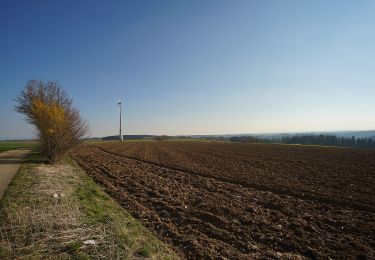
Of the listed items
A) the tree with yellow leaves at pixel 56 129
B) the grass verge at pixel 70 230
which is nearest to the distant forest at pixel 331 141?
the tree with yellow leaves at pixel 56 129

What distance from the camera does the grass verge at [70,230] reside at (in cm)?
574

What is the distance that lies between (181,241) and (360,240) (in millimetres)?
4583

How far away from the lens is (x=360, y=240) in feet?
23.1

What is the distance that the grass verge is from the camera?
5738 mm

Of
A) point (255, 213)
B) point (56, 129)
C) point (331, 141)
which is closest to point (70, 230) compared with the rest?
point (255, 213)

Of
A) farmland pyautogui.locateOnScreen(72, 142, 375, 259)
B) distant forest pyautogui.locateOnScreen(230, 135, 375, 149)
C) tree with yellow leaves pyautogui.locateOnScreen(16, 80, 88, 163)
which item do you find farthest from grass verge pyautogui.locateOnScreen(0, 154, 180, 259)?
distant forest pyautogui.locateOnScreen(230, 135, 375, 149)

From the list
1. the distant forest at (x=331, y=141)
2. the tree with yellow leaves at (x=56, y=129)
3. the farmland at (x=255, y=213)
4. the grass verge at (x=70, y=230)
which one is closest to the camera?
the grass verge at (x=70, y=230)

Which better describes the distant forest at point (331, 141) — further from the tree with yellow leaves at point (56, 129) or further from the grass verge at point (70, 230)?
the grass verge at point (70, 230)

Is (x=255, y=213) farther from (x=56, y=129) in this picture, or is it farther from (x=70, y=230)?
(x=56, y=129)

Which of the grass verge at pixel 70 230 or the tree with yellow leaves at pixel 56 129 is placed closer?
the grass verge at pixel 70 230

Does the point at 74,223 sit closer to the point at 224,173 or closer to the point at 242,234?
the point at 242,234

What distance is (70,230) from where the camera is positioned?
264 inches

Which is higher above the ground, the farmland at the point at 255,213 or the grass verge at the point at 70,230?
the grass verge at the point at 70,230

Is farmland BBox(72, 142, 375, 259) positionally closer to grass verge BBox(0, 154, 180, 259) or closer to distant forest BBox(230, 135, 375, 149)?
grass verge BBox(0, 154, 180, 259)
